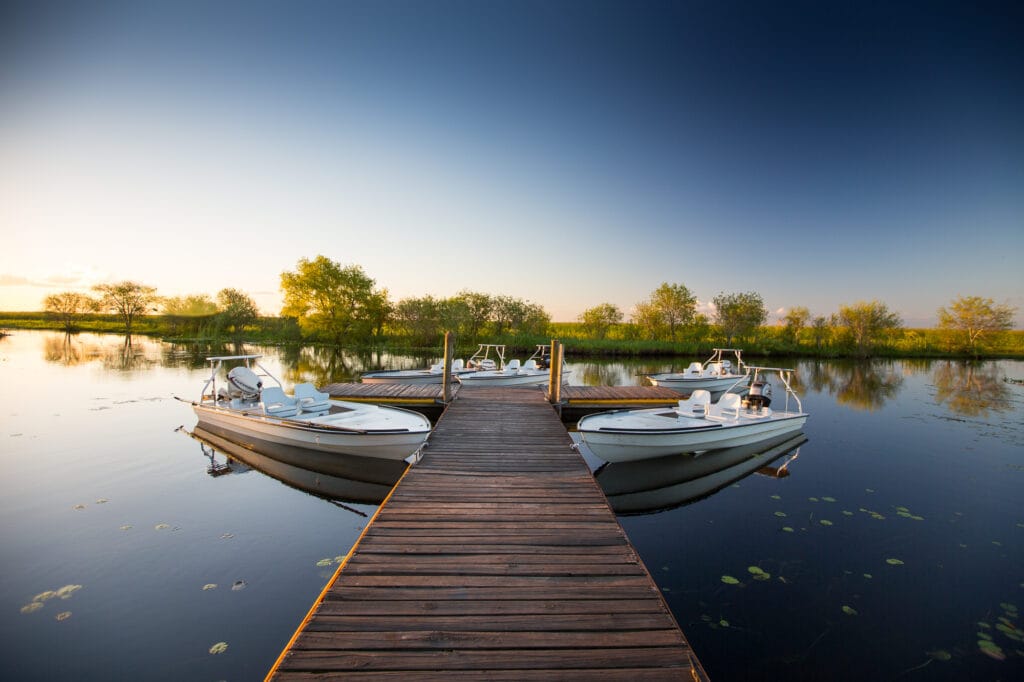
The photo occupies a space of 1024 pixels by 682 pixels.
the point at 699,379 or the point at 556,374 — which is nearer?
the point at 556,374

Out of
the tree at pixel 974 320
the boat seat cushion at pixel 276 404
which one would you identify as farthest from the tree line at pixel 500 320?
the boat seat cushion at pixel 276 404

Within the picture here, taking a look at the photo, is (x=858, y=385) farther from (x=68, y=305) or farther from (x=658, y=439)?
(x=68, y=305)

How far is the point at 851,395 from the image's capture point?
20047 millimetres

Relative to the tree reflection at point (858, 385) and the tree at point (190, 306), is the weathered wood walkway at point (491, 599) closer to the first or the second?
the tree reflection at point (858, 385)

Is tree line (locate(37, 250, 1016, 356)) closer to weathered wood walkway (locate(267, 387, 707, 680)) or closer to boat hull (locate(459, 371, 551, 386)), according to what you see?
boat hull (locate(459, 371, 551, 386))

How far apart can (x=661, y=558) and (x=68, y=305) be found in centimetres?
8989

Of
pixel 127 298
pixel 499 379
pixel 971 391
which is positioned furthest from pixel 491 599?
pixel 127 298

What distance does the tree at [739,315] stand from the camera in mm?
47344

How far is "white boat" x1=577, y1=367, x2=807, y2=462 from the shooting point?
336 inches

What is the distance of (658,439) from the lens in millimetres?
8531

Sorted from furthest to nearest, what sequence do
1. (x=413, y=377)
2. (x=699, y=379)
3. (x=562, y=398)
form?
1. (x=699, y=379)
2. (x=413, y=377)
3. (x=562, y=398)

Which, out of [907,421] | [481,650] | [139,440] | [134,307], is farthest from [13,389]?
[134,307]

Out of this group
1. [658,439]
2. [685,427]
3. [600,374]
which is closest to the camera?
[658,439]

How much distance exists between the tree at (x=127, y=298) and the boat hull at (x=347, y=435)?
68.4 m
